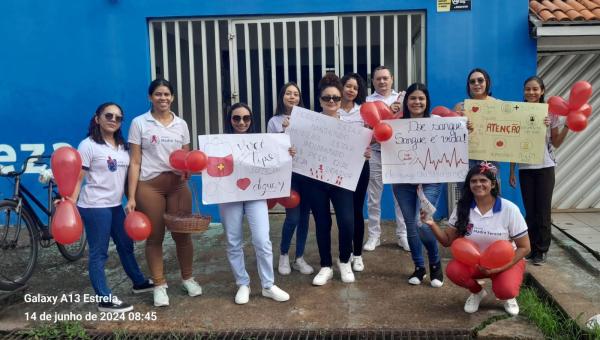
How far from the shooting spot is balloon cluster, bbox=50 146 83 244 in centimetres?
338

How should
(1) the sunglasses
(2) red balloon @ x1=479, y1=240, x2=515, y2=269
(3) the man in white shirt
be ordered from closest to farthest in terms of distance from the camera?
(2) red balloon @ x1=479, y1=240, x2=515, y2=269, (1) the sunglasses, (3) the man in white shirt

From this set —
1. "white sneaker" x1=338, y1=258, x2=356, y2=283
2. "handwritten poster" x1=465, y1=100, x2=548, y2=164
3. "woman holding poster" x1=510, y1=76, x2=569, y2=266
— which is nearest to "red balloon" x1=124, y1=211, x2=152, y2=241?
"white sneaker" x1=338, y1=258, x2=356, y2=283

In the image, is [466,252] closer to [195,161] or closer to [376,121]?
[376,121]

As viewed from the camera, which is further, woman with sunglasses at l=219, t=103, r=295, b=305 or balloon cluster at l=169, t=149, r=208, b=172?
woman with sunglasses at l=219, t=103, r=295, b=305

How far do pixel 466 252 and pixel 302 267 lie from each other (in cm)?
165

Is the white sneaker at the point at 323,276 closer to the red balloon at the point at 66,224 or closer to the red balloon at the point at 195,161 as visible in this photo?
the red balloon at the point at 195,161

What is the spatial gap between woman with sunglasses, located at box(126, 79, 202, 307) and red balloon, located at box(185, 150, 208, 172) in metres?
0.20

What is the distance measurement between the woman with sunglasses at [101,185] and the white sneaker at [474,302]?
8.36 feet

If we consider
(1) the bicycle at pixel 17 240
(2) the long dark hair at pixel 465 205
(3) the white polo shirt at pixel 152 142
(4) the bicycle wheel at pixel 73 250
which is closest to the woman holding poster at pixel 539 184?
(2) the long dark hair at pixel 465 205

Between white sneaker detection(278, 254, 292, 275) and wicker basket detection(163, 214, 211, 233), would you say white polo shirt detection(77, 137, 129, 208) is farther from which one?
white sneaker detection(278, 254, 292, 275)

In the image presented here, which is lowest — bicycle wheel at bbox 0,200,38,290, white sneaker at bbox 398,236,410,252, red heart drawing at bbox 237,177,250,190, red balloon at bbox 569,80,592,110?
white sneaker at bbox 398,236,410,252

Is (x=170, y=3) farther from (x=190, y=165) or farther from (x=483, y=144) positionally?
(x=483, y=144)

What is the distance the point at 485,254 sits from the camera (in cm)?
343

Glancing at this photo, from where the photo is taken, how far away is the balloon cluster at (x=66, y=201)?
3380mm
